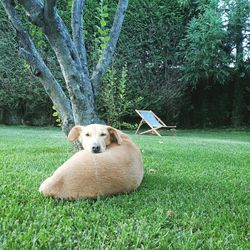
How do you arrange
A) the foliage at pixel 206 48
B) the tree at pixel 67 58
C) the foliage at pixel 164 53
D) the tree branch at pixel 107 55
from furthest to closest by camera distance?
1. the foliage at pixel 164 53
2. the foliage at pixel 206 48
3. the tree branch at pixel 107 55
4. the tree at pixel 67 58

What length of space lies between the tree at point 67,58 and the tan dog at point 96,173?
835 millimetres

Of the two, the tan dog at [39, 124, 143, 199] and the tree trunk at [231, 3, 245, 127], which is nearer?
the tan dog at [39, 124, 143, 199]

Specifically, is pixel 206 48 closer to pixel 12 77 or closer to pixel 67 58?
pixel 12 77

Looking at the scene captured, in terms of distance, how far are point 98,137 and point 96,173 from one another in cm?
52

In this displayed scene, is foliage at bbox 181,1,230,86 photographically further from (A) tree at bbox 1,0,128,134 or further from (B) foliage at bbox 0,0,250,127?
(A) tree at bbox 1,0,128,134

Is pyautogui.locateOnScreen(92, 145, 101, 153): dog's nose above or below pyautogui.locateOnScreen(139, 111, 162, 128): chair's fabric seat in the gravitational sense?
below

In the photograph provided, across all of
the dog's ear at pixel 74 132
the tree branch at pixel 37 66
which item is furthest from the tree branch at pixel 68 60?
the dog's ear at pixel 74 132

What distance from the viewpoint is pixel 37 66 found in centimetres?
341

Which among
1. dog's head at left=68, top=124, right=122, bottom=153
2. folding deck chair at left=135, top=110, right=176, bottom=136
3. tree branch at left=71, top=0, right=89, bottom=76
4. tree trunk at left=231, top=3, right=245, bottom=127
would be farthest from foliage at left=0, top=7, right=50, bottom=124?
dog's head at left=68, top=124, right=122, bottom=153

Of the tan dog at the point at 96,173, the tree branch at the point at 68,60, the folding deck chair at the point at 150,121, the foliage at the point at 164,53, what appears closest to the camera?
the tan dog at the point at 96,173

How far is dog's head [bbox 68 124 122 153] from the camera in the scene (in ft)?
7.80

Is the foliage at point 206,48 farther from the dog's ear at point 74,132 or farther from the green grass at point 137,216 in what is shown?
the dog's ear at point 74,132

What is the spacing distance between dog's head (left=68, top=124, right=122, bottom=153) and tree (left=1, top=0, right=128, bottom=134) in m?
0.64

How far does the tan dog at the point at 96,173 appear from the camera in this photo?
6.44 ft
